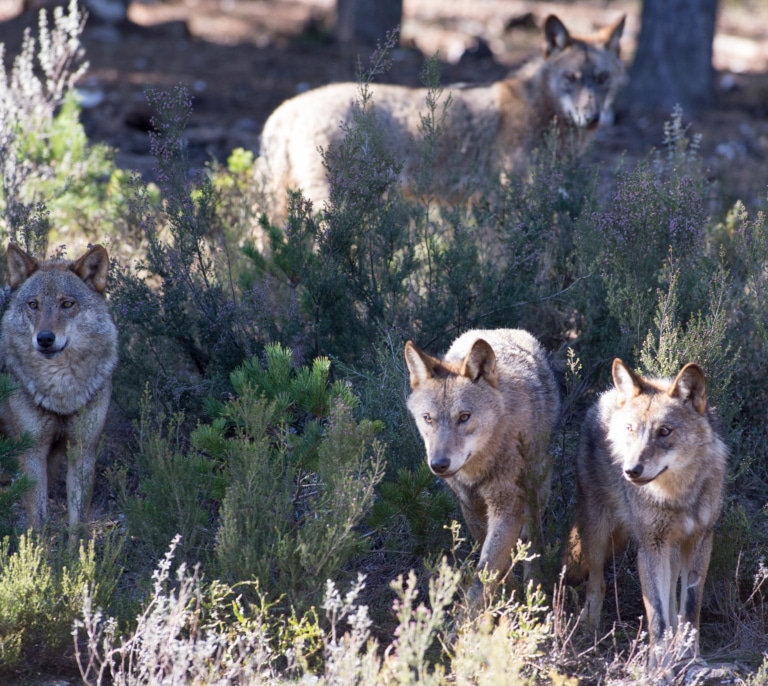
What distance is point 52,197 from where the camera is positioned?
835 cm

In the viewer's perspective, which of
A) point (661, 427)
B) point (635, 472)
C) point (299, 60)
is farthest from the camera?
point (299, 60)

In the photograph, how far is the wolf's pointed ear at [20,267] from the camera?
5.93m

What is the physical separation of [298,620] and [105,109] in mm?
10217

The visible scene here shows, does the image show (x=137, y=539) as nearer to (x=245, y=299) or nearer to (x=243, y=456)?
(x=243, y=456)

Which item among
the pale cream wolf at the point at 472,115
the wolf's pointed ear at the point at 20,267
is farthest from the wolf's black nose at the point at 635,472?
the pale cream wolf at the point at 472,115

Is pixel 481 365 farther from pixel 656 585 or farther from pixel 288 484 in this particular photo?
pixel 656 585

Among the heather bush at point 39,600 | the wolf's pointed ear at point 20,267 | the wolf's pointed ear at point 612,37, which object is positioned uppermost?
the wolf's pointed ear at point 612,37

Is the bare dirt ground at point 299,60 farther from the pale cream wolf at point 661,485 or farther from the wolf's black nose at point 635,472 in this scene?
the wolf's black nose at point 635,472

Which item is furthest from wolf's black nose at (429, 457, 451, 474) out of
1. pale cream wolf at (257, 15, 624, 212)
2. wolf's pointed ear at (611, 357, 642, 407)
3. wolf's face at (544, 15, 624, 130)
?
wolf's face at (544, 15, 624, 130)

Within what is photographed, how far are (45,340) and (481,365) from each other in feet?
8.15

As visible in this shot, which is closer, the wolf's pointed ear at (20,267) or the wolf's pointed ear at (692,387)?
the wolf's pointed ear at (692,387)

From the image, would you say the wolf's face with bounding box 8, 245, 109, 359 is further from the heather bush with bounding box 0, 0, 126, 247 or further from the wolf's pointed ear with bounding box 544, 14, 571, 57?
the wolf's pointed ear with bounding box 544, 14, 571, 57

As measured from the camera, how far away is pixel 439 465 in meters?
4.81

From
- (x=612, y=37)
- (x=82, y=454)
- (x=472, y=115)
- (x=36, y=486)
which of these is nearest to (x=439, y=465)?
(x=82, y=454)
